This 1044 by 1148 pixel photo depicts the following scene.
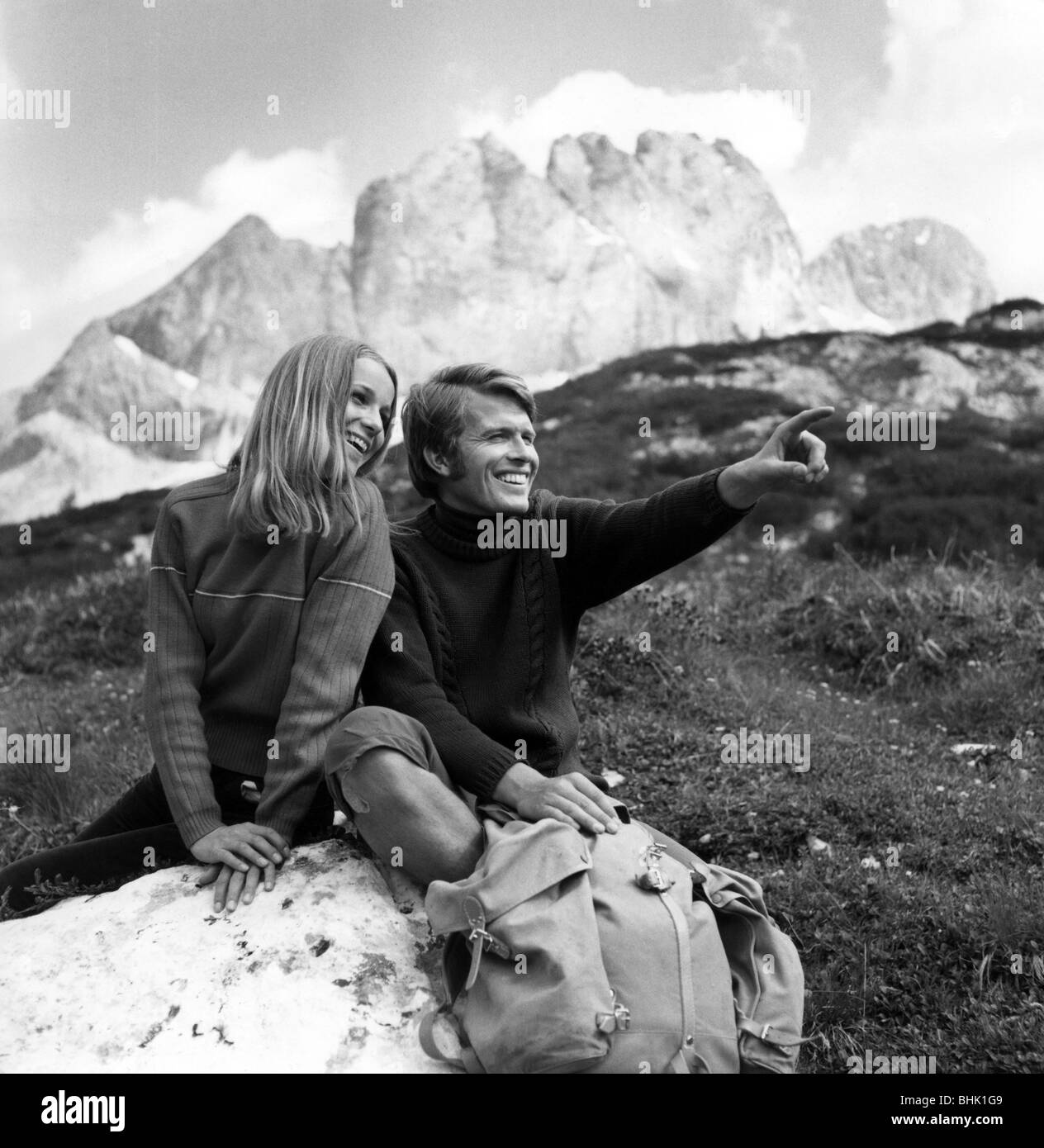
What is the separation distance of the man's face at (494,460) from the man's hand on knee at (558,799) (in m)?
0.95

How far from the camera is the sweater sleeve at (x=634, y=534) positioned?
349 centimetres

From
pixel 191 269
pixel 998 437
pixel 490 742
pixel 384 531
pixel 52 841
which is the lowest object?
pixel 52 841

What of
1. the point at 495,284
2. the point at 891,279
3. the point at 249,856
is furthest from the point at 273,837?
the point at 891,279

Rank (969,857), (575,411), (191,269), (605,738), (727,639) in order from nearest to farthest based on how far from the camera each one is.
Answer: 1. (969,857)
2. (605,738)
3. (727,639)
4. (575,411)
5. (191,269)

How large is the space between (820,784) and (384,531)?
2.57 metres

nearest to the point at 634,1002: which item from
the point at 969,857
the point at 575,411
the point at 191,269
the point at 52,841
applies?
the point at 969,857

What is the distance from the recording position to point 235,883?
339 cm

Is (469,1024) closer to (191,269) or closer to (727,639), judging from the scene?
(727,639)

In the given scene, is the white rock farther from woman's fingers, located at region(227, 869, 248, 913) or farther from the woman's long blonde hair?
the woman's long blonde hair

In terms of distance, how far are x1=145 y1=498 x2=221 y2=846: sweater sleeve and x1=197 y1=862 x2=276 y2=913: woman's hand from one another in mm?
149

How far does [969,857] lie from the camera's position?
14.5ft

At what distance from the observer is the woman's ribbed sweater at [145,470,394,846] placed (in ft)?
11.5

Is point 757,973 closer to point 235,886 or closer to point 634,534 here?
point 634,534

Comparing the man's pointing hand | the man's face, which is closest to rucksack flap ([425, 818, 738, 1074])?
the man's pointing hand
